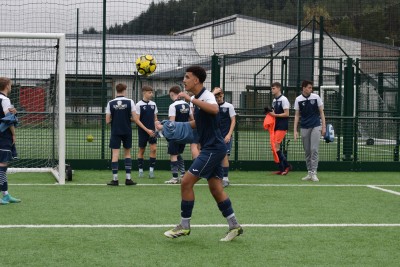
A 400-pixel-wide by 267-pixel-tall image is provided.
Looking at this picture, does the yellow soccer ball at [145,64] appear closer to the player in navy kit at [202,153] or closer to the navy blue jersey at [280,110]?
the navy blue jersey at [280,110]

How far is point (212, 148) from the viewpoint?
27.2 feet

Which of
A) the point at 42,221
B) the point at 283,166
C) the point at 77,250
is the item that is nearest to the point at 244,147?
the point at 283,166

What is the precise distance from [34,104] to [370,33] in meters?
12.6

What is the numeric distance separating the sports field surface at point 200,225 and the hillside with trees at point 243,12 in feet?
15.3

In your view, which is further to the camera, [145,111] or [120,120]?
[145,111]

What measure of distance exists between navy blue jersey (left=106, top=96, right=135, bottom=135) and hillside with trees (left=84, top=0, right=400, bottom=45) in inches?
152

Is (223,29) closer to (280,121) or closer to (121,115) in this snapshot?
(280,121)

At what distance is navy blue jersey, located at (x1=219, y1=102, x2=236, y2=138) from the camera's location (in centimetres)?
1358

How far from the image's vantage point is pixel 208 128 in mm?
8297

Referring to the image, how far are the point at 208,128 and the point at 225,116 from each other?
17.5 feet

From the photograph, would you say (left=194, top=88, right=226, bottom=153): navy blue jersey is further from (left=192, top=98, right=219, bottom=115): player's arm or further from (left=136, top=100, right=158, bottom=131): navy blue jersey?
(left=136, top=100, right=158, bottom=131): navy blue jersey

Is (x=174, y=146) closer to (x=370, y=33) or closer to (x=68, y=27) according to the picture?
(x=68, y=27)

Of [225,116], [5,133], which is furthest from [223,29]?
[5,133]

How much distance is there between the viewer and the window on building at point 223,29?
1885cm
